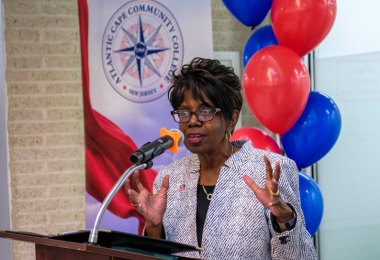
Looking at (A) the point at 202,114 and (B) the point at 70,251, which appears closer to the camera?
(B) the point at 70,251

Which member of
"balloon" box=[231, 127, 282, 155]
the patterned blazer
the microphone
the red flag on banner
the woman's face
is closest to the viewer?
the microphone

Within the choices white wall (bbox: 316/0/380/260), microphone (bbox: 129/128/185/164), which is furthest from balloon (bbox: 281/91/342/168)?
microphone (bbox: 129/128/185/164)

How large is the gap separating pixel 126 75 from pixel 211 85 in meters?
1.42

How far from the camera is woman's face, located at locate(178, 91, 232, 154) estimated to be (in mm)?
1436

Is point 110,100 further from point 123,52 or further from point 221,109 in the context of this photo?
point 221,109

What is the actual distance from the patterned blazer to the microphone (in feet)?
1.36

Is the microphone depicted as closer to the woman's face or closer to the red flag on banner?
the woman's face

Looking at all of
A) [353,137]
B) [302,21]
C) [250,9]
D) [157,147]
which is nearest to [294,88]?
[302,21]

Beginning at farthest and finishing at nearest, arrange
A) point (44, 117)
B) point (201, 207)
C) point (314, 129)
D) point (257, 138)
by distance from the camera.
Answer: point (44, 117) → point (257, 138) → point (314, 129) → point (201, 207)

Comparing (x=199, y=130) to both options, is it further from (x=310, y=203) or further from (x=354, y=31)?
(x=354, y=31)

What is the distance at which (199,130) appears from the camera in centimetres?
144

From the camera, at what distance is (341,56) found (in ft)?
10.3

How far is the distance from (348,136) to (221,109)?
6.50ft

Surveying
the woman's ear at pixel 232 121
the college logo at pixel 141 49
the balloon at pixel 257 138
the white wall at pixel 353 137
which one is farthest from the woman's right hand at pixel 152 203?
the white wall at pixel 353 137
